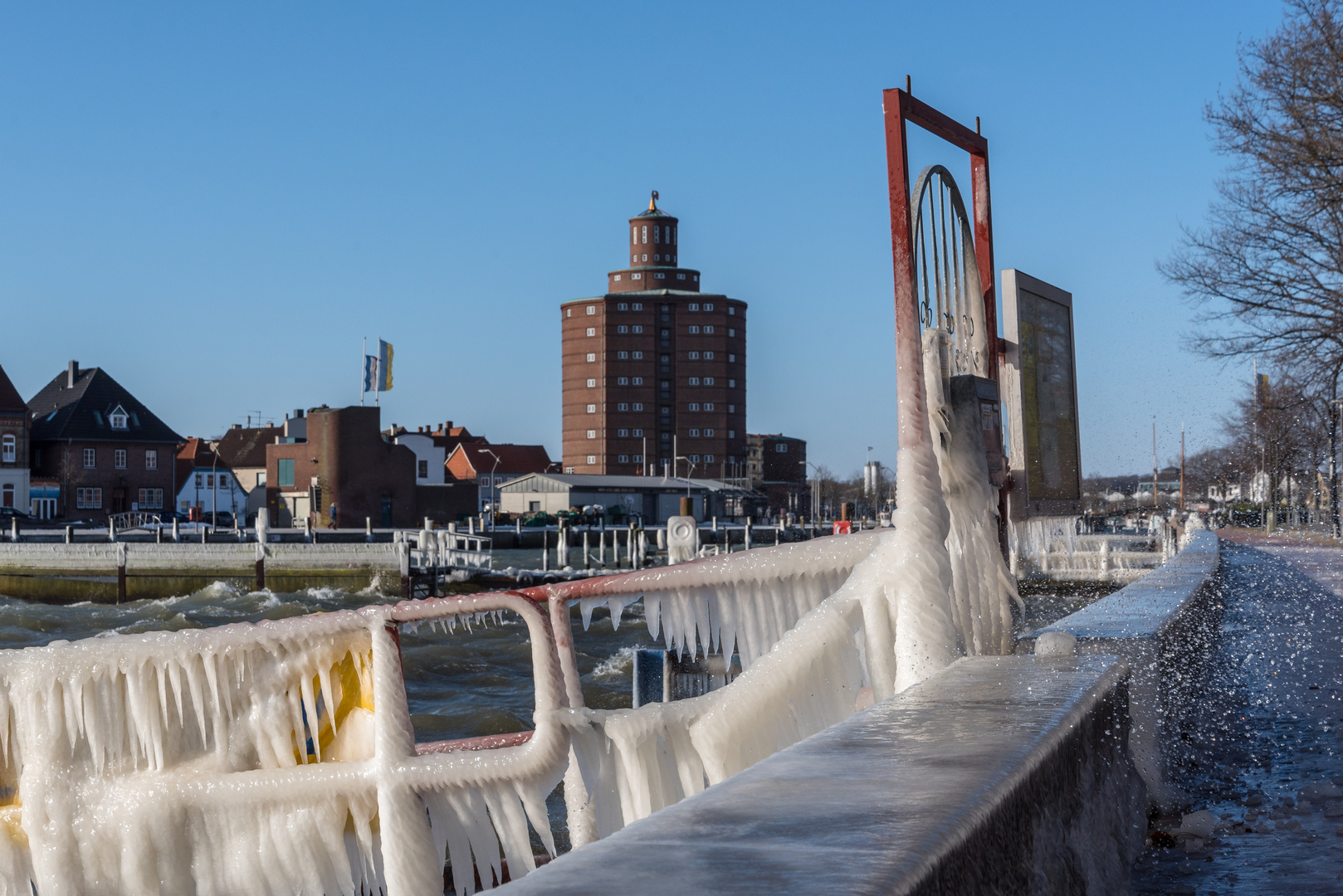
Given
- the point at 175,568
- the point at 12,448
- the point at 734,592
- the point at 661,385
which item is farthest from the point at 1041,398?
the point at 661,385

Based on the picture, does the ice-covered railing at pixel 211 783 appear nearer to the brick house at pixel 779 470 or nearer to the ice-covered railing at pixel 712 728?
the ice-covered railing at pixel 712 728

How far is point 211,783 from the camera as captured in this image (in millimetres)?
3836

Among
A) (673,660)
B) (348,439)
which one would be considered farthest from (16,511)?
(673,660)

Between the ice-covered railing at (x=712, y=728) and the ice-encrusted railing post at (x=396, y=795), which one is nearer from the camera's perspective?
the ice-encrusted railing post at (x=396, y=795)

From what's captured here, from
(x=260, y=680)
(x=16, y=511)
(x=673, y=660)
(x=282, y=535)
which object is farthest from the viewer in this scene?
(x=16, y=511)

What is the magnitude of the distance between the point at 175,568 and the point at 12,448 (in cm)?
3849

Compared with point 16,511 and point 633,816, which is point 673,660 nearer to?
point 633,816

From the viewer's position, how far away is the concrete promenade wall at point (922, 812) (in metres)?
1.50

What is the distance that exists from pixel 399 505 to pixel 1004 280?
231 feet

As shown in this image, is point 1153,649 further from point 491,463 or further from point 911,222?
point 491,463

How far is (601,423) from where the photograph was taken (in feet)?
442

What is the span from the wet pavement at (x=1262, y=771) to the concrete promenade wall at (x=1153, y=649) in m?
0.13

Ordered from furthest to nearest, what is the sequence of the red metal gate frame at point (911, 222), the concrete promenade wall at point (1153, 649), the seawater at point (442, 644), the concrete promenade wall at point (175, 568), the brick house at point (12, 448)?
the brick house at point (12, 448) → the concrete promenade wall at point (175, 568) → the seawater at point (442, 644) → the red metal gate frame at point (911, 222) → the concrete promenade wall at point (1153, 649)

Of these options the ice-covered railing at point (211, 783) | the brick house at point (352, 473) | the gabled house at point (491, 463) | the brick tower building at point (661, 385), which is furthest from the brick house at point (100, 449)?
the ice-covered railing at point (211, 783)
